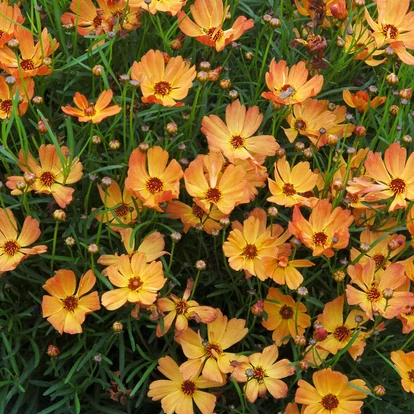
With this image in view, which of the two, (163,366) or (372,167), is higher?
(372,167)

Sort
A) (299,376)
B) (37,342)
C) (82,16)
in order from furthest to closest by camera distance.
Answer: (82,16)
(37,342)
(299,376)

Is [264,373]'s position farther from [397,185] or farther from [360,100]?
[360,100]

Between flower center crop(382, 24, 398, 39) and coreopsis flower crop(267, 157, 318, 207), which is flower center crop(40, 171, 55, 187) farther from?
flower center crop(382, 24, 398, 39)

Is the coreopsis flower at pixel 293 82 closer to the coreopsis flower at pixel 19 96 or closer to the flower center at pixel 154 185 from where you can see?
the flower center at pixel 154 185

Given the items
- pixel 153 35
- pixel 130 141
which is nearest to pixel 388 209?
pixel 130 141

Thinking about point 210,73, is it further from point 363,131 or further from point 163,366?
point 163,366

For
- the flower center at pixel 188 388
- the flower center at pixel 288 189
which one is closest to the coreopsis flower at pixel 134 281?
the flower center at pixel 188 388
